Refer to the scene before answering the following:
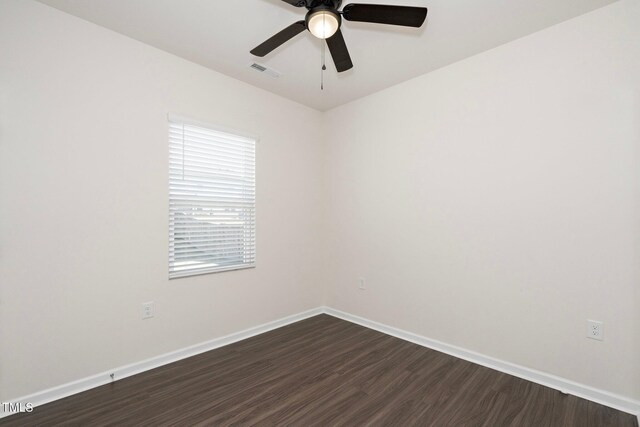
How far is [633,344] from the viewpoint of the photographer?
1918 millimetres

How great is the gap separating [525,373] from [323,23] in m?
2.99

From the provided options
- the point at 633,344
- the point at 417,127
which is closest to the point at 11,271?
the point at 417,127

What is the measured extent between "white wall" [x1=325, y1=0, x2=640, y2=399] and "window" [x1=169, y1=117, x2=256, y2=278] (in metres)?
1.50

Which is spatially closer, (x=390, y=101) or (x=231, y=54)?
(x=231, y=54)

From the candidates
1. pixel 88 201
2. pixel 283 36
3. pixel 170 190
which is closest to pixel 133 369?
pixel 88 201

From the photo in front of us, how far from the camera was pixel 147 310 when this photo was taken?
97.0 inches

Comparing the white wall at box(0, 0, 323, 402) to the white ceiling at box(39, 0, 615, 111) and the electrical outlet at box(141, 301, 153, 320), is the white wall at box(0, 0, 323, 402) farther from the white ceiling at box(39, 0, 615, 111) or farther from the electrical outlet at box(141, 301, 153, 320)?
the white ceiling at box(39, 0, 615, 111)

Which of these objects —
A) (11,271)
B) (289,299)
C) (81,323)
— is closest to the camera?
(11,271)

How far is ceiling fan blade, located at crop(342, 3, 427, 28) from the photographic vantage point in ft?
5.21

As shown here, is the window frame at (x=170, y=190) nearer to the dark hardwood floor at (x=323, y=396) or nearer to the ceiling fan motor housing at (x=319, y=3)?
the dark hardwood floor at (x=323, y=396)

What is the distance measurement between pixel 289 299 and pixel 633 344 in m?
3.00

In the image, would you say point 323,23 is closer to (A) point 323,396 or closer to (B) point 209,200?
(B) point 209,200

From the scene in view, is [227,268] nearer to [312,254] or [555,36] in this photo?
[312,254]

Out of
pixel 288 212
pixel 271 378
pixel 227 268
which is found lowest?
pixel 271 378
